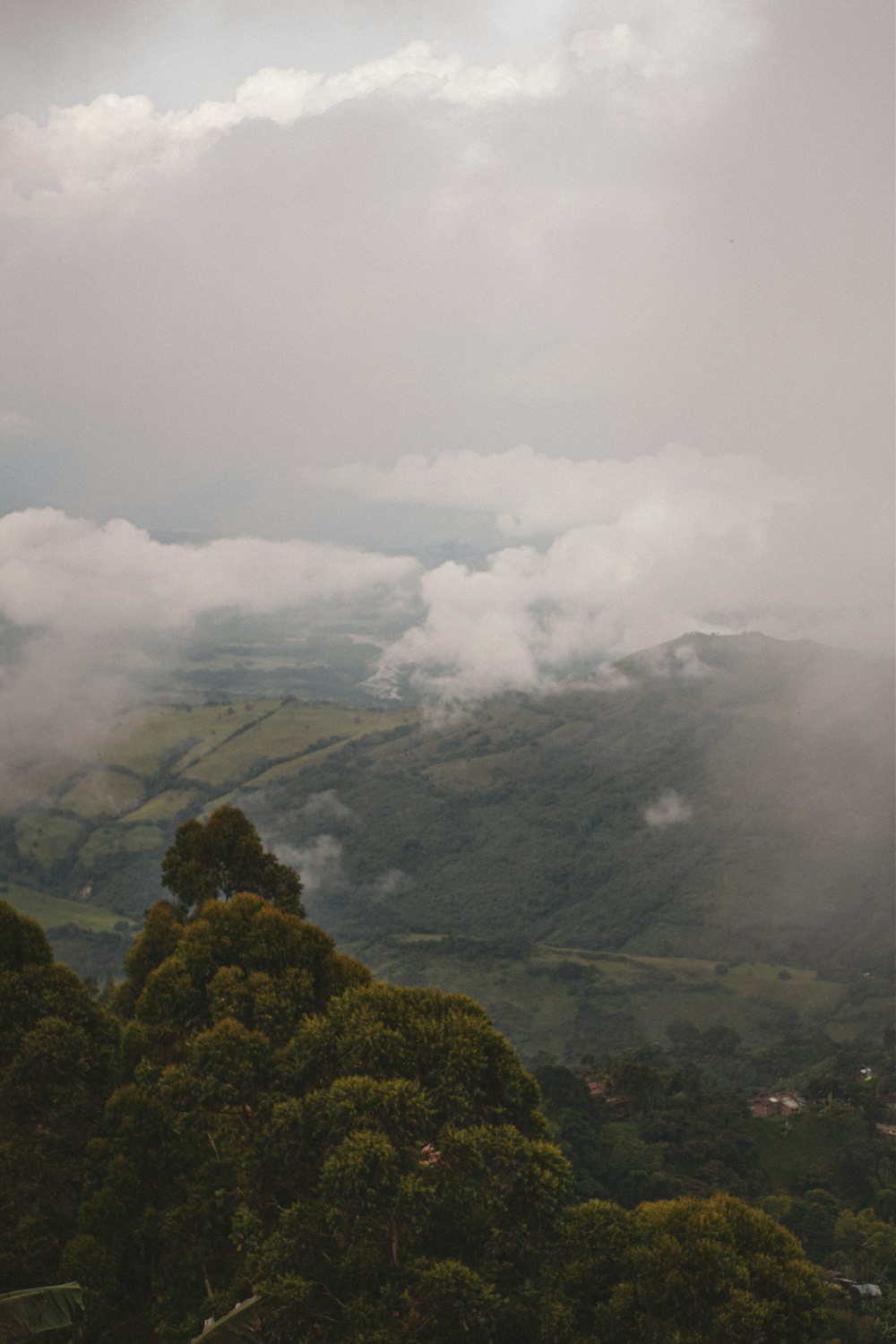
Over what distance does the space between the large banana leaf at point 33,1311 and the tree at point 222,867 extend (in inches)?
708

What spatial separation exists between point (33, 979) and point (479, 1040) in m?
15.4

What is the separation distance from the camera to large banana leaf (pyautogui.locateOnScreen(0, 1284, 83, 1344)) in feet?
66.5

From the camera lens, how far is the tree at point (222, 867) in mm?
39094

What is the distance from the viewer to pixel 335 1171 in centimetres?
2133

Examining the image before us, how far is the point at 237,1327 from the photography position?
21875mm

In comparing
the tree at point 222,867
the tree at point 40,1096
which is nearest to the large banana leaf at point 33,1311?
the tree at point 40,1096

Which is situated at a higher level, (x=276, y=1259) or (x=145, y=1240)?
(x=276, y=1259)

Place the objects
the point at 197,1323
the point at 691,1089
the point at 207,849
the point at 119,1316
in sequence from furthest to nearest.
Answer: the point at 691,1089 < the point at 207,849 < the point at 119,1316 < the point at 197,1323

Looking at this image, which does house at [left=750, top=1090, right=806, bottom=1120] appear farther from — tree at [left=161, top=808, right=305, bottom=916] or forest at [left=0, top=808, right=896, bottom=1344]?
forest at [left=0, top=808, right=896, bottom=1344]

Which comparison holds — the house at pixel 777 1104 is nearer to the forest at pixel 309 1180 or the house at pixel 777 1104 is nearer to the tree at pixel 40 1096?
the forest at pixel 309 1180

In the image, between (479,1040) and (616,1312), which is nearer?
(616,1312)

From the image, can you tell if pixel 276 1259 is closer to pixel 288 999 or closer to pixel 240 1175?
pixel 240 1175

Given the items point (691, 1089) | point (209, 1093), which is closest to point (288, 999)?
point (209, 1093)

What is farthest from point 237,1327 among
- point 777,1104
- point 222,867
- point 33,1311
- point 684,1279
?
point 777,1104
